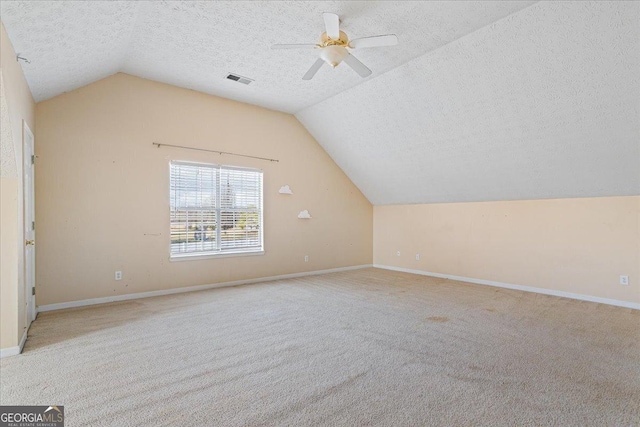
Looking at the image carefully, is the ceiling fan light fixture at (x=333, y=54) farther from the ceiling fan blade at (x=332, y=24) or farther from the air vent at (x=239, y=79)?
the air vent at (x=239, y=79)

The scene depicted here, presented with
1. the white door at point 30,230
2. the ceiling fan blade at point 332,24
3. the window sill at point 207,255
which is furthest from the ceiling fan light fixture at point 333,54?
the window sill at point 207,255

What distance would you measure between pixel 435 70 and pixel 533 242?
3083mm

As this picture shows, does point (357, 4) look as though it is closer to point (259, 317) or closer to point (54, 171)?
point (259, 317)

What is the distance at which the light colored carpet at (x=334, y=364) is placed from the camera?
1902 millimetres

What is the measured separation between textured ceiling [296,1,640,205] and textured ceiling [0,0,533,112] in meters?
0.35

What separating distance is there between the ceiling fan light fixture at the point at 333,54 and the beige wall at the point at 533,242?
12.7 feet

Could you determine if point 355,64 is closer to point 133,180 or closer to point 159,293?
point 133,180

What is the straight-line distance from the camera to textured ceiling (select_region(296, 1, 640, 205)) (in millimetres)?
2998

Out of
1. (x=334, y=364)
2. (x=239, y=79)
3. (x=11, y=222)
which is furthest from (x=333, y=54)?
(x=11, y=222)

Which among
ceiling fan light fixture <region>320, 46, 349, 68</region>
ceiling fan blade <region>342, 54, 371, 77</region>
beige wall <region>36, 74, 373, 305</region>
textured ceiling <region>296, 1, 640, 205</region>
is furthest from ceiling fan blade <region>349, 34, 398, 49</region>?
beige wall <region>36, 74, 373, 305</region>

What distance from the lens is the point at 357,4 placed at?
2941 mm

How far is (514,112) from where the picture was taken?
3.94 metres

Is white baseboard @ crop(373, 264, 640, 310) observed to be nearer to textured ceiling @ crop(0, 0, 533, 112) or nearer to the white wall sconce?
the white wall sconce

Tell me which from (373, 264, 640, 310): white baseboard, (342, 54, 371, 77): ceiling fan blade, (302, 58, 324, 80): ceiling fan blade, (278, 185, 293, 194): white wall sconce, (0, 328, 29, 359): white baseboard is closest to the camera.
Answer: (0, 328, 29, 359): white baseboard
